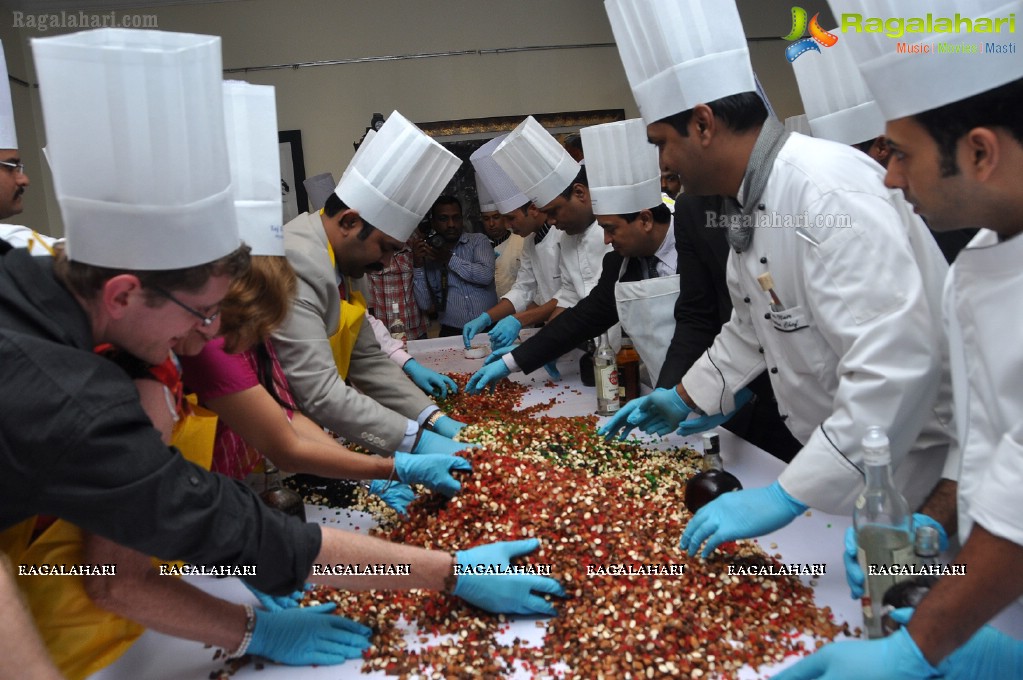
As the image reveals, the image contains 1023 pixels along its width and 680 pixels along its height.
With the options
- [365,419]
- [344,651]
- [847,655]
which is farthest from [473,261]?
[847,655]

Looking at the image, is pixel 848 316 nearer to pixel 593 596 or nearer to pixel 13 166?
pixel 593 596

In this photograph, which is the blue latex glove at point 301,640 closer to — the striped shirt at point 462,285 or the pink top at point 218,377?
the pink top at point 218,377

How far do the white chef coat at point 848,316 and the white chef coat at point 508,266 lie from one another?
3.63 metres

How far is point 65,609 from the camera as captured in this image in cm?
123

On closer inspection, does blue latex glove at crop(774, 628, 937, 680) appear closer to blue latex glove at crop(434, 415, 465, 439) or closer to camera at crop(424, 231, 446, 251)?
blue latex glove at crop(434, 415, 465, 439)

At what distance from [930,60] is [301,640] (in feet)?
4.68

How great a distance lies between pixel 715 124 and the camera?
1.76m

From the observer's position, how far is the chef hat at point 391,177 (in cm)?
267

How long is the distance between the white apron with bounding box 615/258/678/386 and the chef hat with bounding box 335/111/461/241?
0.90m

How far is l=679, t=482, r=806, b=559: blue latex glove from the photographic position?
1.44 metres

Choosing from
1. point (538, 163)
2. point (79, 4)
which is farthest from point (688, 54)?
point (79, 4)

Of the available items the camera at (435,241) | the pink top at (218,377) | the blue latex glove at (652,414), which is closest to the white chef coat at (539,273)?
the camera at (435,241)

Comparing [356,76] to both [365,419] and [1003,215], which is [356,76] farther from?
[1003,215]

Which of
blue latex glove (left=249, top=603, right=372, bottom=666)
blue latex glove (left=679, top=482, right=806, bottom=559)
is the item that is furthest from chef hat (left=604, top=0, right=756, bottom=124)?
blue latex glove (left=249, top=603, right=372, bottom=666)
